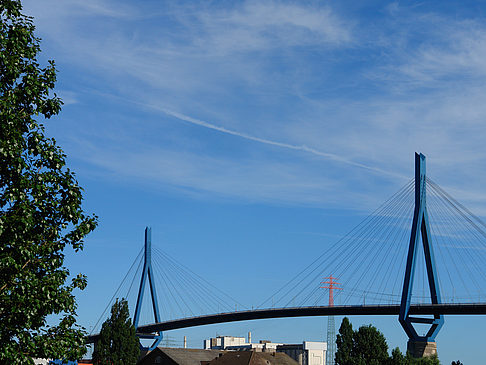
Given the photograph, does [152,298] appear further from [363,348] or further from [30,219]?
[30,219]

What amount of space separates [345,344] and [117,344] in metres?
23.3

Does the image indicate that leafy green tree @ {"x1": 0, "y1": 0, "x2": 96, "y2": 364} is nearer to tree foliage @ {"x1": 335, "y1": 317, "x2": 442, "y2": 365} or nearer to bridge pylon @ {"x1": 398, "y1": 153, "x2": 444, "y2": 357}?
tree foliage @ {"x1": 335, "y1": 317, "x2": 442, "y2": 365}

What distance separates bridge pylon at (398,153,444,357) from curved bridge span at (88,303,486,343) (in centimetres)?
158

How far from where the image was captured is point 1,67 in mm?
20172

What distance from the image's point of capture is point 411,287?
9506cm

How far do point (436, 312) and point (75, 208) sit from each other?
83.9 m

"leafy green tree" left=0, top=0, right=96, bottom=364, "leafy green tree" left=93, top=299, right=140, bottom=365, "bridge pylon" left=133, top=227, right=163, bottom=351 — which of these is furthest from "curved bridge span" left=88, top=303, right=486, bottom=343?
"leafy green tree" left=0, top=0, right=96, bottom=364

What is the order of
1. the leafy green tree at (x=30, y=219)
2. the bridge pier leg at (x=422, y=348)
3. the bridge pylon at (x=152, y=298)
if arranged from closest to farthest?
1. the leafy green tree at (x=30, y=219)
2. the bridge pier leg at (x=422, y=348)
3. the bridge pylon at (x=152, y=298)

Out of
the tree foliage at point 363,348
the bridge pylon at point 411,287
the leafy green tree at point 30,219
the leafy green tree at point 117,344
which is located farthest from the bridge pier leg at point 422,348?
the leafy green tree at point 30,219

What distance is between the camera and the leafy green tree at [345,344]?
235 ft

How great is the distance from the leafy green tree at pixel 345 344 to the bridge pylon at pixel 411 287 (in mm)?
24057

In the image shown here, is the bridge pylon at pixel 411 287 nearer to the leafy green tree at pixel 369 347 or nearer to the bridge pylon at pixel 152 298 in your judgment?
the leafy green tree at pixel 369 347

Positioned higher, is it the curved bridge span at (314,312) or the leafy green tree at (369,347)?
the curved bridge span at (314,312)

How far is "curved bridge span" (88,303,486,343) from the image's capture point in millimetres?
94750
